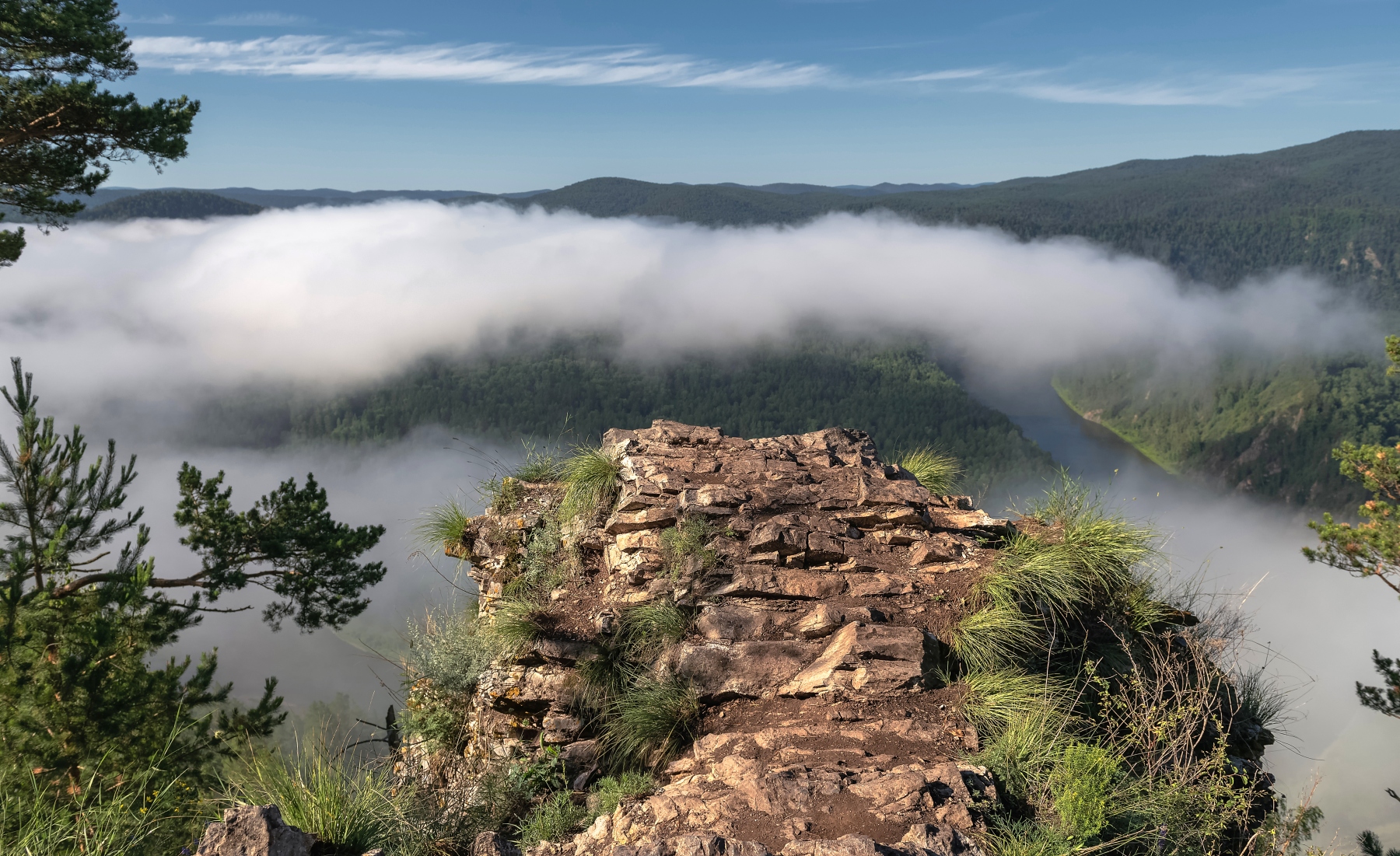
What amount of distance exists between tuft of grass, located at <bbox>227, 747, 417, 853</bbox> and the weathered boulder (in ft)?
1.23

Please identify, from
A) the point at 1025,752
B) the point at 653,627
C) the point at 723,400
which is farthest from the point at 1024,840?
the point at 723,400

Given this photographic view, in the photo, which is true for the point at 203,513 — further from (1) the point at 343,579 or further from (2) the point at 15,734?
(2) the point at 15,734

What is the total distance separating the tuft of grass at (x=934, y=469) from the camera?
32.8ft

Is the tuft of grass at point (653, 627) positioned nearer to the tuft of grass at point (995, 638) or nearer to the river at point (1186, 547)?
the tuft of grass at point (995, 638)

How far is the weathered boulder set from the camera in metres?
3.78

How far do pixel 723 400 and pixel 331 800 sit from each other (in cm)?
14887

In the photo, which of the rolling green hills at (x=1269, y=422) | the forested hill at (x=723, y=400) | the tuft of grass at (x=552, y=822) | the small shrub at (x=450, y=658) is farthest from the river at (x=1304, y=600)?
the tuft of grass at (x=552, y=822)

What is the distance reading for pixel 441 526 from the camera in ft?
31.0

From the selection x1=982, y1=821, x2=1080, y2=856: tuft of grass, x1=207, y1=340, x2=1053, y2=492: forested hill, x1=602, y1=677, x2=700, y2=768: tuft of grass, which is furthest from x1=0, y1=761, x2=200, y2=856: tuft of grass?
x1=207, y1=340, x2=1053, y2=492: forested hill

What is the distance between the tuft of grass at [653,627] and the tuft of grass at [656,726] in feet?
1.83

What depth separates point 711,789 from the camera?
4.91 meters

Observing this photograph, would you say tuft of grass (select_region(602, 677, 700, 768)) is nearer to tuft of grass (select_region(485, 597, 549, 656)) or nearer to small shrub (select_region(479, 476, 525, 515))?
tuft of grass (select_region(485, 597, 549, 656))

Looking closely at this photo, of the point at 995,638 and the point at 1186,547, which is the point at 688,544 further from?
the point at 1186,547

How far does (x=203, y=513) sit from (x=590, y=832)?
15.0 metres
